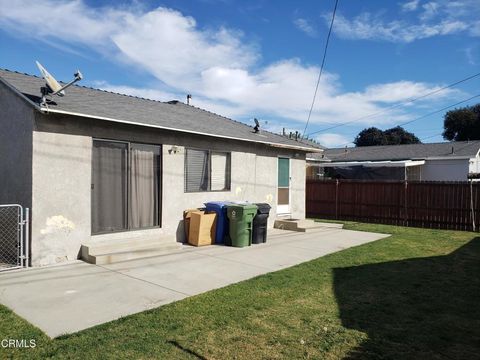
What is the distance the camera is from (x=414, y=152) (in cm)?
2525

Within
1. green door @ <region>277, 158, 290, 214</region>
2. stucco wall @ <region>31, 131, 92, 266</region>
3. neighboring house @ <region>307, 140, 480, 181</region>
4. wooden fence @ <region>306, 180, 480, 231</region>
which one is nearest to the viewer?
stucco wall @ <region>31, 131, 92, 266</region>

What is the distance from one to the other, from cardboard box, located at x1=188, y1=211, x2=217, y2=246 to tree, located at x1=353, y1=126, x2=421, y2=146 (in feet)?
196

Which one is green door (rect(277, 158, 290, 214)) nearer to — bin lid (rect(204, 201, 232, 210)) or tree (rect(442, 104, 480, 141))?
bin lid (rect(204, 201, 232, 210))

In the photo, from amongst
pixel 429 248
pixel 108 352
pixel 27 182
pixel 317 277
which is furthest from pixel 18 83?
pixel 429 248

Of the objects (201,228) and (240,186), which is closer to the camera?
(201,228)

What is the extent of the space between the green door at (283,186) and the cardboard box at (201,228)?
4469 millimetres

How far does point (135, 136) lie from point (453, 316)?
699cm

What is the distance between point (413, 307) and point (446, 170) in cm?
2050

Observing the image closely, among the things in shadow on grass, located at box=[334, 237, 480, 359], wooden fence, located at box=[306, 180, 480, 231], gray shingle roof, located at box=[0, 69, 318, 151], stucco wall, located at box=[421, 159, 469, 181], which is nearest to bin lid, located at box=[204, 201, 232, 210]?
gray shingle roof, located at box=[0, 69, 318, 151]

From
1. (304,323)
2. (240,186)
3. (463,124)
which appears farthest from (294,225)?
(463,124)

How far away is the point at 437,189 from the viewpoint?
14852mm

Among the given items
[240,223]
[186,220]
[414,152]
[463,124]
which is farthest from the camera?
[463,124]

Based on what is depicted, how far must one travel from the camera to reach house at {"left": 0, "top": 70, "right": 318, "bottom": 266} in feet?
23.9

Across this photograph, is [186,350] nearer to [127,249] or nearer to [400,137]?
[127,249]
